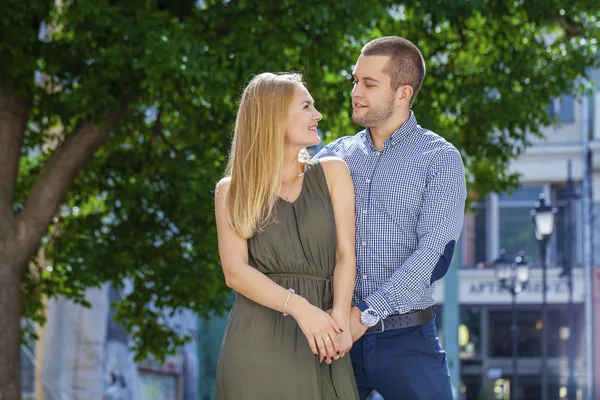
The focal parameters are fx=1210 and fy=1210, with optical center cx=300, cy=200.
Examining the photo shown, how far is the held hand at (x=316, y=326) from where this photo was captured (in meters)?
4.63

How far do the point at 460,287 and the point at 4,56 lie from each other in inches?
950

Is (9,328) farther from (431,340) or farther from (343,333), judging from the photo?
(343,333)

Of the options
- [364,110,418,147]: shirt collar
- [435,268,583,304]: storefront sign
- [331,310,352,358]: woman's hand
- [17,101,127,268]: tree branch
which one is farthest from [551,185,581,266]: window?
[331,310,352,358]: woman's hand

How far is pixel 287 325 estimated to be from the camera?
479 cm

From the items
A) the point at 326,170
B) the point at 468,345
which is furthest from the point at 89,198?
the point at 468,345

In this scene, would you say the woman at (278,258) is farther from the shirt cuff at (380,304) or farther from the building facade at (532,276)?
the building facade at (532,276)

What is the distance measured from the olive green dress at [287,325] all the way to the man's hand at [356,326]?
10 cm

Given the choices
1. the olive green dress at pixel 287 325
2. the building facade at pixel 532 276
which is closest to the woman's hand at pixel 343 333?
the olive green dress at pixel 287 325

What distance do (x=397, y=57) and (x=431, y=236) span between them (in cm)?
81

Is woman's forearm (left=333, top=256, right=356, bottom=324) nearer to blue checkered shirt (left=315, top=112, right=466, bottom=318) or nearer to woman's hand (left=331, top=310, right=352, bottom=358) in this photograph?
woman's hand (left=331, top=310, right=352, bottom=358)

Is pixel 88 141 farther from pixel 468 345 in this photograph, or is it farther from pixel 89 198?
pixel 468 345

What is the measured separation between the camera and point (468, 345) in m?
34.6

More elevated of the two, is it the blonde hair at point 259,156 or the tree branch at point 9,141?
the tree branch at point 9,141

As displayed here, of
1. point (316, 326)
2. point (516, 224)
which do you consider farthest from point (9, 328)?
point (516, 224)
